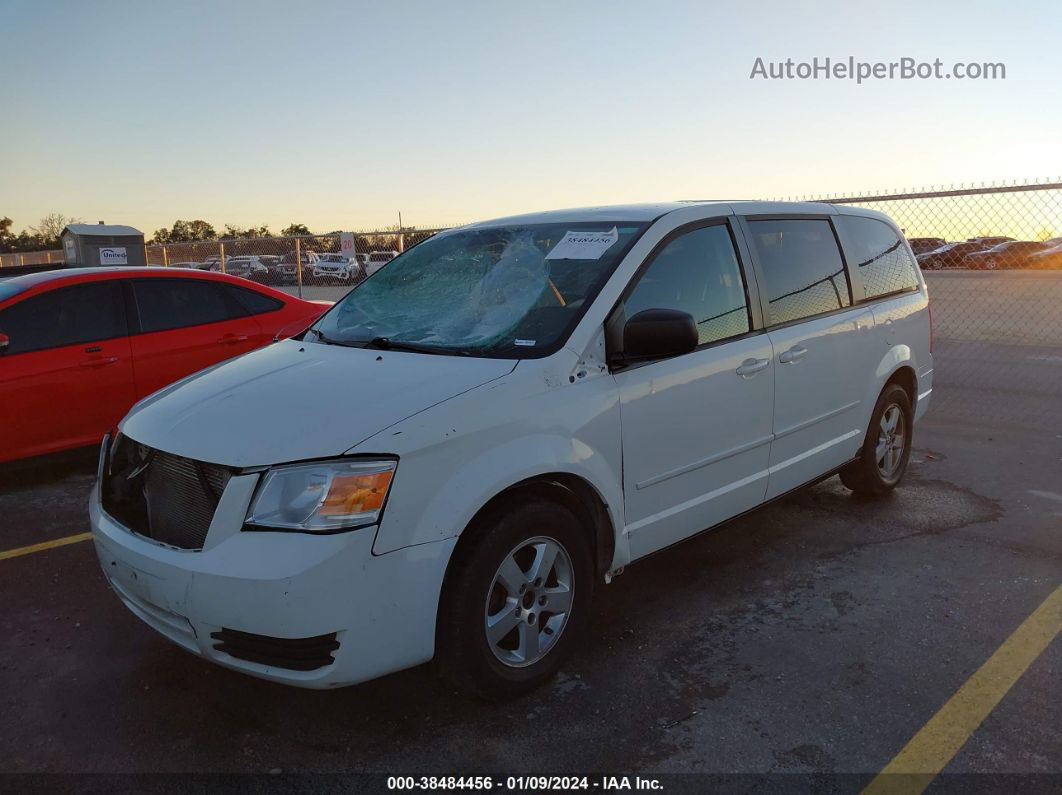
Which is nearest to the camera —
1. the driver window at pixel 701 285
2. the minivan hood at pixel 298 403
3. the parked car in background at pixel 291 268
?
the minivan hood at pixel 298 403

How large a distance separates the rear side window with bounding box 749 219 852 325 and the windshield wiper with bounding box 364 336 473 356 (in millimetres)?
1617

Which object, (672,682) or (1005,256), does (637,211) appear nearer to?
(672,682)

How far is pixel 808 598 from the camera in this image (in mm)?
3889

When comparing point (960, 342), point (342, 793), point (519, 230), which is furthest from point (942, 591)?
point (960, 342)

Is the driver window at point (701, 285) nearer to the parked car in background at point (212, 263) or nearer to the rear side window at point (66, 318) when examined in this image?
the rear side window at point (66, 318)

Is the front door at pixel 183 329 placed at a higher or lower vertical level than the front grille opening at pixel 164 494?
higher

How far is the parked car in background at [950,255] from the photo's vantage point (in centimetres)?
966

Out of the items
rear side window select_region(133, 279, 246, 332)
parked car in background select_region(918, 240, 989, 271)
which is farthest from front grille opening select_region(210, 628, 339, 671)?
parked car in background select_region(918, 240, 989, 271)

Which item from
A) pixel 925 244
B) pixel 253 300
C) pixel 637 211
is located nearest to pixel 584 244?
pixel 637 211

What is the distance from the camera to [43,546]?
4.68 m

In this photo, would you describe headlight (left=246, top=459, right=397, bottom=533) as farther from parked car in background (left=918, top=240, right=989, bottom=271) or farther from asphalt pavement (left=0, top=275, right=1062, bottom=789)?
parked car in background (left=918, top=240, right=989, bottom=271)

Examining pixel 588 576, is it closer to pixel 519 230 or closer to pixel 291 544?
pixel 291 544

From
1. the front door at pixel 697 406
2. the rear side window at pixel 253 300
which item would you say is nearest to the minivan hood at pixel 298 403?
the front door at pixel 697 406

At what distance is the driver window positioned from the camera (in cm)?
354
